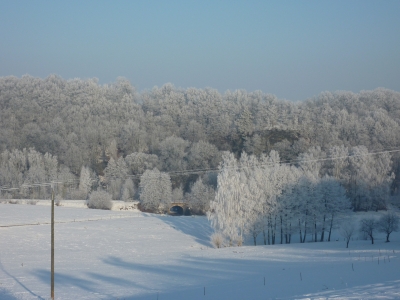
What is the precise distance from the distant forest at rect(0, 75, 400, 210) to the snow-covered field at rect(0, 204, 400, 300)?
1760 cm

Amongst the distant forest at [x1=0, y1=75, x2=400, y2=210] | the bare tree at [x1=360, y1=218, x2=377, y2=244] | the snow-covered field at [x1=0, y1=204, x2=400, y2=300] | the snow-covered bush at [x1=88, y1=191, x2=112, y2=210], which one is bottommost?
the snow-covered field at [x1=0, y1=204, x2=400, y2=300]

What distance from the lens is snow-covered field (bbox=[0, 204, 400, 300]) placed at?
1936 centimetres

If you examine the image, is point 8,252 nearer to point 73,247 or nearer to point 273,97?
point 73,247

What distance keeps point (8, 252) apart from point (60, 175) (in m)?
33.5

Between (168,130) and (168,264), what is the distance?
55.0 metres

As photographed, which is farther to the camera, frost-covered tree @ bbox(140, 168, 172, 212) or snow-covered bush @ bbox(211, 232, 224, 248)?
frost-covered tree @ bbox(140, 168, 172, 212)

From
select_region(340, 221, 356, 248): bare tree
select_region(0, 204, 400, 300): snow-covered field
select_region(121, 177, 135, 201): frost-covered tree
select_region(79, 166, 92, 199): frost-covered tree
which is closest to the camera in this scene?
select_region(0, 204, 400, 300): snow-covered field

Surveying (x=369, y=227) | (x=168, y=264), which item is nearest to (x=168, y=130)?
(x=369, y=227)

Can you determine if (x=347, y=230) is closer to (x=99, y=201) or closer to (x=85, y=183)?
(x=99, y=201)

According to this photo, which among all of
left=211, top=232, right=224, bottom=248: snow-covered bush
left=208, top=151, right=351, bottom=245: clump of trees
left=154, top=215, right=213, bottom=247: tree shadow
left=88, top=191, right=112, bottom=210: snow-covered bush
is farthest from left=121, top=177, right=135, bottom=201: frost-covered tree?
left=211, top=232, right=224, bottom=248: snow-covered bush

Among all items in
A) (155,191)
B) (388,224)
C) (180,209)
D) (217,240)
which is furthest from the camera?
(180,209)

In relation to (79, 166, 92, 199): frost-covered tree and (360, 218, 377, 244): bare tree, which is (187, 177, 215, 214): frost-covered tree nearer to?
(79, 166, 92, 199): frost-covered tree

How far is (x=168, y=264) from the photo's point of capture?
29.1 meters

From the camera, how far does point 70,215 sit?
165 ft
